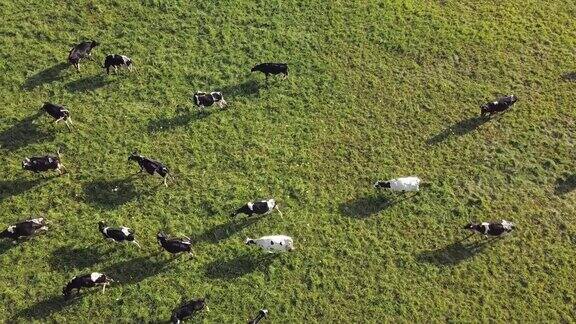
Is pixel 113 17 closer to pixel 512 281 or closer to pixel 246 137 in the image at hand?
pixel 246 137

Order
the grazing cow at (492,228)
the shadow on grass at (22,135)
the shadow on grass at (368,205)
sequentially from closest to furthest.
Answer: the grazing cow at (492,228) < the shadow on grass at (368,205) < the shadow on grass at (22,135)

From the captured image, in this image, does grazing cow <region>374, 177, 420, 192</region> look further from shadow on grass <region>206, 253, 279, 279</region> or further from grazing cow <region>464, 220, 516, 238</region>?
shadow on grass <region>206, 253, 279, 279</region>

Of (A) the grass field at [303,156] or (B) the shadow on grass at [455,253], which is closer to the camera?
(A) the grass field at [303,156]

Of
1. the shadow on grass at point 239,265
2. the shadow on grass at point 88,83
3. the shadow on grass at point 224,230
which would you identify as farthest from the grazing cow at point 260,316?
the shadow on grass at point 88,83

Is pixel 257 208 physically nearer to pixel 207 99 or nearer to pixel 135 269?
pixel 135 269

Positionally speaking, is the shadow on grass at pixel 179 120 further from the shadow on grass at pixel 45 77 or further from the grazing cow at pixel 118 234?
the grazing cow at pixel 118 234

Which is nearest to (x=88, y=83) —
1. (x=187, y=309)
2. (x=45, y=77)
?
(x=45, y=77)

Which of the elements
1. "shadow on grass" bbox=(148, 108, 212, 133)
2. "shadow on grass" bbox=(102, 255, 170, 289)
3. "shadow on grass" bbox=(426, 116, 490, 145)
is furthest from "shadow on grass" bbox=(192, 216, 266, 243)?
"shadow on grass" bbox=(426, 116, 490, 145)
